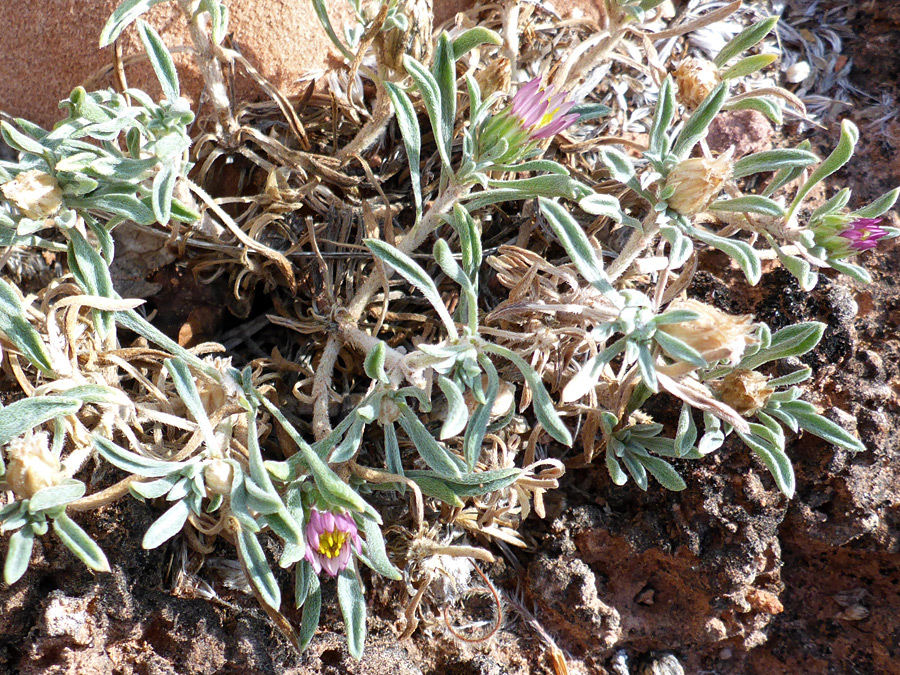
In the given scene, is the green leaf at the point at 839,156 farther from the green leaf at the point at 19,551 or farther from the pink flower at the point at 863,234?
the green leaf at the point at 19,551

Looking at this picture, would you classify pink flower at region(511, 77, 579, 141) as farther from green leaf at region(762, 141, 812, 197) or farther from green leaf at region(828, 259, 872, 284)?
green leaf at region(828, 259, 872, 284)

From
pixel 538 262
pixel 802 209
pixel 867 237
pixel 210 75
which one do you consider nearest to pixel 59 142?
pixel 210 75

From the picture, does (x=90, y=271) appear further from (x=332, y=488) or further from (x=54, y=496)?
(x=332, y=488)

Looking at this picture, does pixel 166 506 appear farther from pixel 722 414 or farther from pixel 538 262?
pixel 722 414

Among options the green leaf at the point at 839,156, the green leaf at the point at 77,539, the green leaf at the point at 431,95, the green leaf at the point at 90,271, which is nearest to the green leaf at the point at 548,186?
the green leaf at the point at 431,95

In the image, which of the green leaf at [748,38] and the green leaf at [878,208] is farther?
the green leaf at [748,38]

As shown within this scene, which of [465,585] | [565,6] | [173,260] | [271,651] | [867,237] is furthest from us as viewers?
[565,6]

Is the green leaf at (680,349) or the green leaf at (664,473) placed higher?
the green leaf at (680,349)
